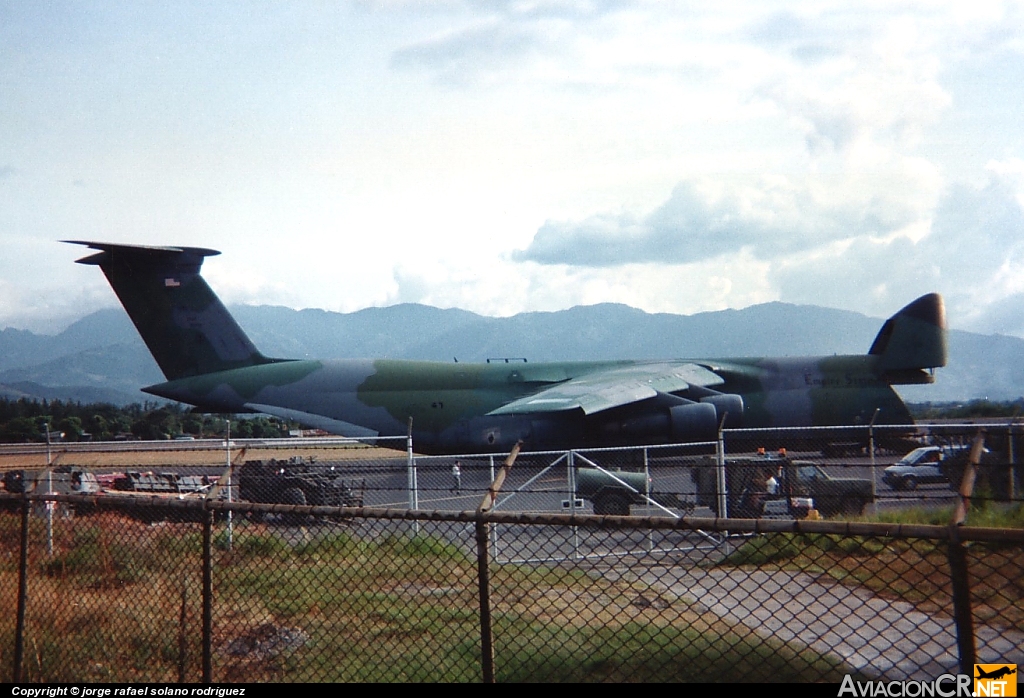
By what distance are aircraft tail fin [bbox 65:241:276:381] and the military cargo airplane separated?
0.03m

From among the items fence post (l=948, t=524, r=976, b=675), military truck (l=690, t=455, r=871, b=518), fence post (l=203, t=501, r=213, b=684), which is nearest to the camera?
fence post (l=948, t=524, r=976, b=675)

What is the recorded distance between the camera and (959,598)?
352 centimetres

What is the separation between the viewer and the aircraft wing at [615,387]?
71.7 feet

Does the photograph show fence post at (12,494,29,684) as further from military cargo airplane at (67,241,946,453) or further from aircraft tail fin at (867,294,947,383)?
aircraft tail fin at (867,294,947,383)

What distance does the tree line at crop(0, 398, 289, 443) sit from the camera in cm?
2869

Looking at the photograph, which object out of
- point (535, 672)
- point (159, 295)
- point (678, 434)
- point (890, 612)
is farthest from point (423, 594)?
point (159, 295)

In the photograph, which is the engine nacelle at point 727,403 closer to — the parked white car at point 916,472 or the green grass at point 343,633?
the parked white car at point 916,472

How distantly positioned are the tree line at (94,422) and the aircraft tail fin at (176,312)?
1.83 meters

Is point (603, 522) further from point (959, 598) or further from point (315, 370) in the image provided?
point (315, 370)

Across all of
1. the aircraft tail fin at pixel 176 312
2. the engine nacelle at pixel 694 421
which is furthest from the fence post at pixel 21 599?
the aircraft tail fin at pixel 176 312

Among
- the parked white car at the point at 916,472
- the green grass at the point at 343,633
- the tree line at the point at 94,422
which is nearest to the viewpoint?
the green grass at the point at 343,633

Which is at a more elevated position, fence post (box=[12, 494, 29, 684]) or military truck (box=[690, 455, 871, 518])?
fence post (box=[12, 494, 29, 684])

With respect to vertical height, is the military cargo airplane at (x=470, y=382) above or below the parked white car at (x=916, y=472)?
above

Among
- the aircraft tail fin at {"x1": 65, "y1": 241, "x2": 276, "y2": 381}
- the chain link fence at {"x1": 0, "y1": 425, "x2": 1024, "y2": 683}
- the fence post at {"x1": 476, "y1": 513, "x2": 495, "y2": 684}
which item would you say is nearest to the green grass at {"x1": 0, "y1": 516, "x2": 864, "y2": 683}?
the chain link fence at {"x1": 0, "y1": 425, "x2": 1024, "y2": 683}
